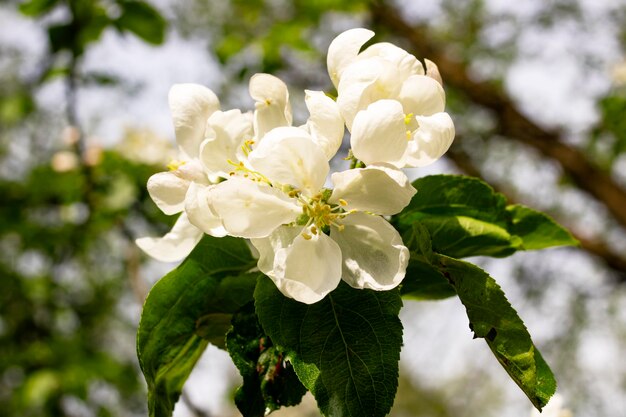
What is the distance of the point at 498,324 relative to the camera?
919 millimetres

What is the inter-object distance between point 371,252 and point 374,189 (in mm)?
92

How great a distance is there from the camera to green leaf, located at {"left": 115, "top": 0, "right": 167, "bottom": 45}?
2959 millimetres

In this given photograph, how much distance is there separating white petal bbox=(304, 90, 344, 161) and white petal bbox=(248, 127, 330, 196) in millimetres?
29

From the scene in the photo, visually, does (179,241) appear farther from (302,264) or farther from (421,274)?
(421,274)

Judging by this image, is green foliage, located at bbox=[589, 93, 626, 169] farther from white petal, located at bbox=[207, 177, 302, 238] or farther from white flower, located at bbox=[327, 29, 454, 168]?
white petal, located at bbox=[207, 177, 302, 238]

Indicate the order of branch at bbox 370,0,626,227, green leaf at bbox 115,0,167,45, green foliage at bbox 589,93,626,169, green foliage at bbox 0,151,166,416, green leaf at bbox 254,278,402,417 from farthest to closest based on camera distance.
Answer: branch at bbox 370,0,626,227, green foliage at bbox 589,93,626,169, green foliage at bbox 0,151,166,416, green leaf at bbox 115,0,167,45, green leaf at bbox 254,278,402,417

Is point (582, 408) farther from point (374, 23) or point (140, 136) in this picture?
point (140, 136)

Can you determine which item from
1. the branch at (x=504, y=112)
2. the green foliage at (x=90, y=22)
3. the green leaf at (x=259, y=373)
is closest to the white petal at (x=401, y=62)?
the green leaf at (x=259, y=373)

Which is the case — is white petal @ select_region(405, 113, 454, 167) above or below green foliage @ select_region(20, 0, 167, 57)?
above

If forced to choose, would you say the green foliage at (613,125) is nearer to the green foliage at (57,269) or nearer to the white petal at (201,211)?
the green foliage at (57,269)

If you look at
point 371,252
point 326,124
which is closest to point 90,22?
point 326,124

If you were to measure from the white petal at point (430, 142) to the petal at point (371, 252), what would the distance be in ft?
0.33

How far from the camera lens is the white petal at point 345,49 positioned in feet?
3.44

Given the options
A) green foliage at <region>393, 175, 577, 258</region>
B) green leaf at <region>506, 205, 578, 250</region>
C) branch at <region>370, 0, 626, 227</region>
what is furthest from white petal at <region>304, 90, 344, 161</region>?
branch at <region>370, 0, 626, 227</region>
